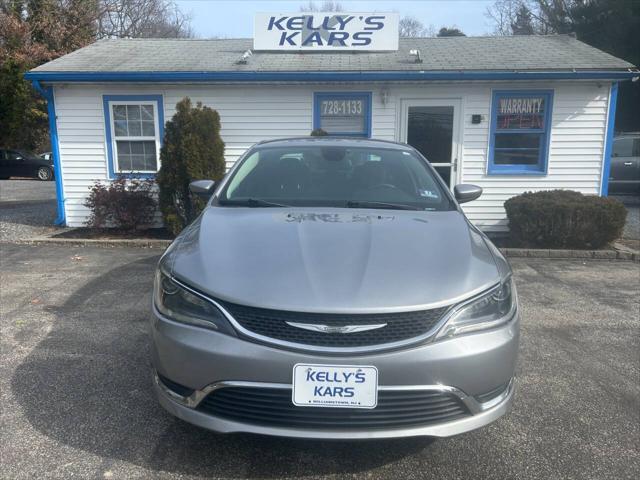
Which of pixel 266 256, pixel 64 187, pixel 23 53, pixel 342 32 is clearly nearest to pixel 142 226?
pixel 64 187

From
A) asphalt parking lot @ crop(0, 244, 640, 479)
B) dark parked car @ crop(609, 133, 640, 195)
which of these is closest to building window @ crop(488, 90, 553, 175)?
asphalt parking lot @ crop(0, 244, 640, 479)

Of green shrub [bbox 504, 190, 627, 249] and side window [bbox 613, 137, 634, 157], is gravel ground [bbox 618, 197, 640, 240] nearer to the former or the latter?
side window [bbox 613, 137, 634, 157]

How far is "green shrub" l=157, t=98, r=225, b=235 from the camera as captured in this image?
27.2ft

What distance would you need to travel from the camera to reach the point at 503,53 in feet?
32.3

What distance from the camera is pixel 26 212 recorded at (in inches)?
458

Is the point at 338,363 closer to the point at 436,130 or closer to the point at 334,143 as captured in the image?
the point at 334,143

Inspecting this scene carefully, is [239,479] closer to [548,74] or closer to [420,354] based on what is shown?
[420,354]

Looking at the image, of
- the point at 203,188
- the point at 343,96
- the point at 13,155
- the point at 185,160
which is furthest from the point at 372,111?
→ the point at 13,155

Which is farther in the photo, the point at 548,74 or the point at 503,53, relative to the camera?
the point at 503,53

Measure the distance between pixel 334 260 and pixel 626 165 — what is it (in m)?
13.0

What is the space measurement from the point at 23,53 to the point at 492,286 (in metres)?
26.8

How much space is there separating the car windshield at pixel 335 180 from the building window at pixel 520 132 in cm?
561

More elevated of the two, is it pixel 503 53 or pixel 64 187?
pixel 503 53

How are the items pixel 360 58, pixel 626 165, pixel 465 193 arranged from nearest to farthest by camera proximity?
pixel 465 193 → pixel 360 58 → pixel 626 165
